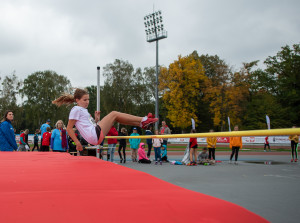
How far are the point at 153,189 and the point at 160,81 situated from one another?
3109 cm

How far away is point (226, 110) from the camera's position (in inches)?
1137

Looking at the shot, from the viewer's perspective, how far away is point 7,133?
4.96 meters

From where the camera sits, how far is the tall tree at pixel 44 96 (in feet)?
119

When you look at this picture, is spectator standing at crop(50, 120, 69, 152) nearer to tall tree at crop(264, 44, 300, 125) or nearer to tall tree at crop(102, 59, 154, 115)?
tall tree at crop(102, 59, 154, 115)

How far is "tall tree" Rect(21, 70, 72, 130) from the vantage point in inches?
1428

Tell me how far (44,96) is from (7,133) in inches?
1356

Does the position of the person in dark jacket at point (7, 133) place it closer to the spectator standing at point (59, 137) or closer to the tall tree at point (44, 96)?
the spectator standing at point (59, 137)

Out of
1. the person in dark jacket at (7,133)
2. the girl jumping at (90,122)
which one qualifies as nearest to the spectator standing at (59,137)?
the person in dark jacket at (7,133)

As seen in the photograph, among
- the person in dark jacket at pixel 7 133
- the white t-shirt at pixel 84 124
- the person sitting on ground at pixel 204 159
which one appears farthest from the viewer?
the person sitting on ground at pixel 204 159

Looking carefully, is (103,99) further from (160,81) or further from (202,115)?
(202,115)

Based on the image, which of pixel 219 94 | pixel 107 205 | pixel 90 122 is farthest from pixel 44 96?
pixel 107 205

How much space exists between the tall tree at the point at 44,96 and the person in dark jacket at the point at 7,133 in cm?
3200

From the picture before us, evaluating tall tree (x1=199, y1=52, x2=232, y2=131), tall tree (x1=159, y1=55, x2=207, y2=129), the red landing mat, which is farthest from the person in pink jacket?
tall tree (x1=199, y1=52, x2=232, y2=131)

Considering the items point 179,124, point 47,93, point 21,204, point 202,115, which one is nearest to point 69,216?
point 21,204
